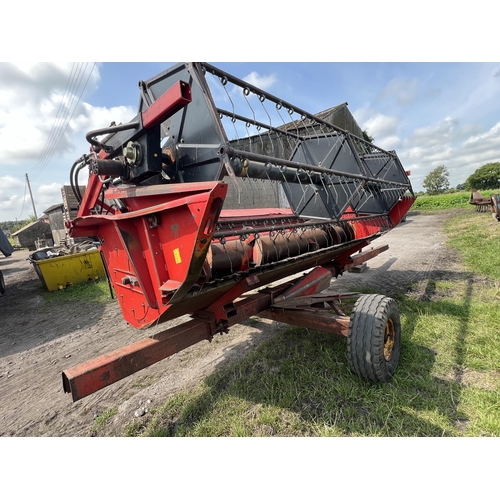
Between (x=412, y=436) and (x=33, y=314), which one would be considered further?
(x=33, y=314)

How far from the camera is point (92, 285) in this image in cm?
814

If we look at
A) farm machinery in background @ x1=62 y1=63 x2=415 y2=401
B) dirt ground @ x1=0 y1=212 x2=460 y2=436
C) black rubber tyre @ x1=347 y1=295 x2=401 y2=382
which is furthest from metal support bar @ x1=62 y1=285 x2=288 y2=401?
black rubber tyre @ x1=347 y1=295 x2=401 y2=382

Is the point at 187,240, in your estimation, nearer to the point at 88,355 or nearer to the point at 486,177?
the point at 88,355

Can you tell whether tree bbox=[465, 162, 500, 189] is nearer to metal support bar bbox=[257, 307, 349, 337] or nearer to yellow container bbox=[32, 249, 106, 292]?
yellow container bbox=[32, 249, 106, 292]

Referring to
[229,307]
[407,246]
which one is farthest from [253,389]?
[407,246]

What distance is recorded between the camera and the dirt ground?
2.80 metres

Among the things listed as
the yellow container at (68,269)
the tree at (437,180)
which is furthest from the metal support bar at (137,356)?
the tree at (437,180)

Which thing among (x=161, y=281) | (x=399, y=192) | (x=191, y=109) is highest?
(x=191, y=109)

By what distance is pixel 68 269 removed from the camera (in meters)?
8.18

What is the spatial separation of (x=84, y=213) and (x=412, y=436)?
137 inches

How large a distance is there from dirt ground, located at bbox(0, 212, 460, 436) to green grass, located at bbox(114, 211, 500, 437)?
0.34 meters

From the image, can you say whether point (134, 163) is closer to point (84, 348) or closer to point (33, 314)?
point (84, 348)

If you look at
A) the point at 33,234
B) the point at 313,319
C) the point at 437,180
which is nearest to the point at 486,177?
the point at 437,180

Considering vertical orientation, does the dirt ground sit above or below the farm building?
below
